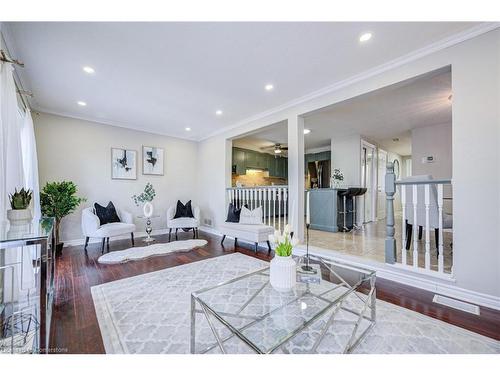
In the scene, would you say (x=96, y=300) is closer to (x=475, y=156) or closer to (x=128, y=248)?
(x=128, y=248)

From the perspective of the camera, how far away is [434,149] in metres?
4.71

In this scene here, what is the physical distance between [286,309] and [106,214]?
4154 millimetres

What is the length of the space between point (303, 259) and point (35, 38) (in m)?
3.52

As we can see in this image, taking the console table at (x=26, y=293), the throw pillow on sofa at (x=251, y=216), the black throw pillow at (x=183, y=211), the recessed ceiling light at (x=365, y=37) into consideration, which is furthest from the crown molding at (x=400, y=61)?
the console table at (x=26, y=293)

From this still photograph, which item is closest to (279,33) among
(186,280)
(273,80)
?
(273,80)

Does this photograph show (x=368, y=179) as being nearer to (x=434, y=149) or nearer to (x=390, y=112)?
(x=434, y=149)

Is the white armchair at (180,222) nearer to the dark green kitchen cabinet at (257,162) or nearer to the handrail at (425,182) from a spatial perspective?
the dark green kitchen cabinet at (257,162)

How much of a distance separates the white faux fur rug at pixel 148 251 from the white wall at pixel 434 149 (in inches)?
212

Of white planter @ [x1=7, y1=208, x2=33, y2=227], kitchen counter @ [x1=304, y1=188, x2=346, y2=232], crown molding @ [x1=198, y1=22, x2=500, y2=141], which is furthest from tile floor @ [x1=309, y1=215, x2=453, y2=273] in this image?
white planter @ [x1=7, y1=208, x2=33, y2=227]

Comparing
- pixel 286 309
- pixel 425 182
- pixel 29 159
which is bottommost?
pixel 286 309

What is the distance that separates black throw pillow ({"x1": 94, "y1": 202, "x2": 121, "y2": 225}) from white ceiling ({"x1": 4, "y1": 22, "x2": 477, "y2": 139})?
6.26 feet

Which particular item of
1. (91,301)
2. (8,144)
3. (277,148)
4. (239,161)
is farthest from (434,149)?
(8,144)

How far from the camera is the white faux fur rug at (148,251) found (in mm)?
3148

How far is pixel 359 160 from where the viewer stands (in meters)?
5.37
